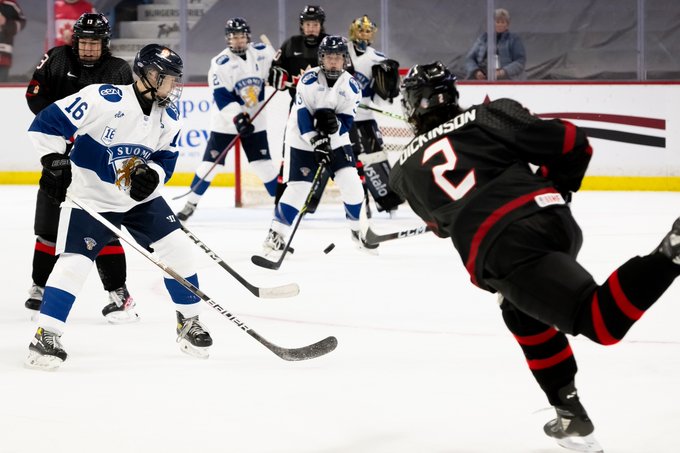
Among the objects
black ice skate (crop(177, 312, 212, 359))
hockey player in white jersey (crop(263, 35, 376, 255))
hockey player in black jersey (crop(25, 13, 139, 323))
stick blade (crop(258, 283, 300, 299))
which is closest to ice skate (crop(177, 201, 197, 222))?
hockey player in white jersey (crop(263, 35, 376, 255))

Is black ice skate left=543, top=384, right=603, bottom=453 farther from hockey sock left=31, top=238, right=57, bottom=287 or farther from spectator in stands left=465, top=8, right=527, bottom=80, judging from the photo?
spectator in stands left=465, top=8, right=527, bottom=80

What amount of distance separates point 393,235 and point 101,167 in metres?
1.79

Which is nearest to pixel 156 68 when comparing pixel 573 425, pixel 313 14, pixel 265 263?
pixel 573 425

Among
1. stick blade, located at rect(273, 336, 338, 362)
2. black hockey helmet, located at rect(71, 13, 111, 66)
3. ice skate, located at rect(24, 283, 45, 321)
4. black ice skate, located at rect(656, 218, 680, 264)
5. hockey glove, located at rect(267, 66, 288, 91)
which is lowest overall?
ice skate, located at rect(24, 283, 45, 321)

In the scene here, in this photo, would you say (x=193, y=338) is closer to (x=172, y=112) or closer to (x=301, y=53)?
(x=172, y=112)

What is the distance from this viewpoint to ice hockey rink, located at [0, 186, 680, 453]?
2.36 m

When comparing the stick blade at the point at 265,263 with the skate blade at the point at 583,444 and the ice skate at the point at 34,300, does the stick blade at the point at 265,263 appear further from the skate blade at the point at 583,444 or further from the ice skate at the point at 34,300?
the skate blade at the point at 583,444

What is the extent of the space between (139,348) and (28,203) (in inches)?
171

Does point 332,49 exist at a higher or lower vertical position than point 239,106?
higher

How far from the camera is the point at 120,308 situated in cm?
368

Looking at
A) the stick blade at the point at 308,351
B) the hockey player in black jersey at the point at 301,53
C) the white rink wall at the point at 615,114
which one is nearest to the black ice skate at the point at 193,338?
the stick blade at the point at 308,351

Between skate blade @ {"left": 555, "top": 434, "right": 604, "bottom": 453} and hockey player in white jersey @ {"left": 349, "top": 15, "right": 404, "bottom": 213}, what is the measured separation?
156 inches

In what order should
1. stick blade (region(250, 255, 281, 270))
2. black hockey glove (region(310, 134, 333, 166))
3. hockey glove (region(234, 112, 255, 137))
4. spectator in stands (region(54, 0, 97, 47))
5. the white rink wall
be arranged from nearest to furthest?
stick blade (region(250, 255, 281, 270))
black hockey glove (region(310, 134, 333, 166))
hockey glove (region(234, 112, 255, 137))
the white rink wall
spectator in stands (region(54, 0, 97, 47))

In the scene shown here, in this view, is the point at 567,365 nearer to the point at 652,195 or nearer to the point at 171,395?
the point at 171,395
